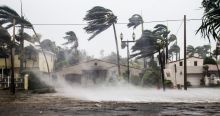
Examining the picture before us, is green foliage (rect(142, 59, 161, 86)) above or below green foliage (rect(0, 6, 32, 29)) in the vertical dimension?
below

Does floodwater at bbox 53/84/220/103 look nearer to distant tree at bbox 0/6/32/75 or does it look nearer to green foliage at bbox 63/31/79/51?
Answer: distant tree at bbox 0/6/32/75

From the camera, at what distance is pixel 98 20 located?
174ft

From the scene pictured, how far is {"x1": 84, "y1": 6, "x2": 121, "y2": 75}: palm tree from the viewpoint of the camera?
52656 mm

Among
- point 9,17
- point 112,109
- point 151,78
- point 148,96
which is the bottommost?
point 148,96

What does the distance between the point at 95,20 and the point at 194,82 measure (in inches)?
969

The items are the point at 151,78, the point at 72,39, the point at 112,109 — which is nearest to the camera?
the point at 112,109

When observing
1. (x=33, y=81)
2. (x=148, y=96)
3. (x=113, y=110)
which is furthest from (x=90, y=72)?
(x=113, y=110)

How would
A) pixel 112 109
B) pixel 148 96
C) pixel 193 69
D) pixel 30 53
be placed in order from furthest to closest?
pixel 193 69, pixel 30 53, pixel 148 96, pixel 112 109

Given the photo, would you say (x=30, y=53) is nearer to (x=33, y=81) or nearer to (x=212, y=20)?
(x=33, y=81)

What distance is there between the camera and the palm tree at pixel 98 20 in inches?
2073

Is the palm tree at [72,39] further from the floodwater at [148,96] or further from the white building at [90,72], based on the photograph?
the floodwater at [148,96]

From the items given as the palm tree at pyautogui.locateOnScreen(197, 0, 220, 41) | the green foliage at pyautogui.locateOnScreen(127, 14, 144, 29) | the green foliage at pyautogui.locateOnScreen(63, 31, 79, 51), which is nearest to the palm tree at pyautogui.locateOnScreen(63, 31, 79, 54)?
the green foliage at pyautogui.locateOnScreen(63, 31, 79, 51)

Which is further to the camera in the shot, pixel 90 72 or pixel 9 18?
pixel 90 72

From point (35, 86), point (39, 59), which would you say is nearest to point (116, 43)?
point (39, 59)
